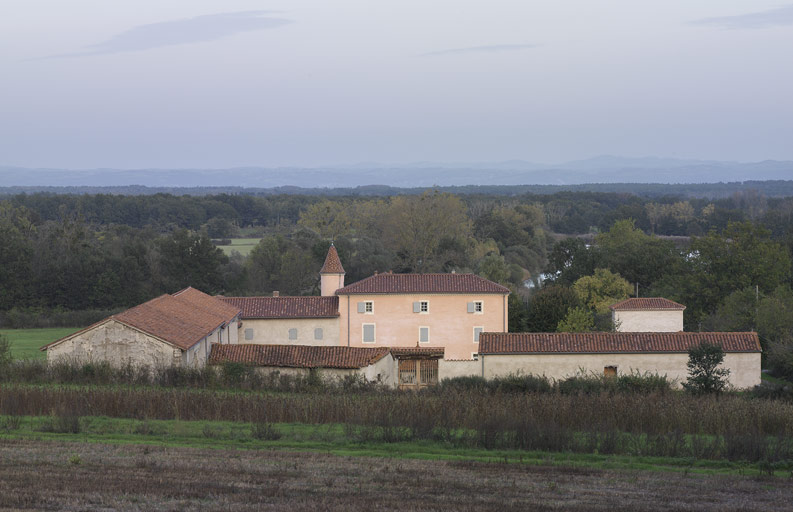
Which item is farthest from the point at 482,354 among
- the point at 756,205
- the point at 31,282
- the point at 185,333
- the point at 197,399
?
the point at 756,205

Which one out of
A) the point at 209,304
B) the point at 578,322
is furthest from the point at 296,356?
the point at 578,322

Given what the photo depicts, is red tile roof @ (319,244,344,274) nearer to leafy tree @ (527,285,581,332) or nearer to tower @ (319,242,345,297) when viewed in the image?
tower @ (319,242,345,297)

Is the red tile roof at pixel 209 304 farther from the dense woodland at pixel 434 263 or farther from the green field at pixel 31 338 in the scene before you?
the dense woodland at pixel 434 263

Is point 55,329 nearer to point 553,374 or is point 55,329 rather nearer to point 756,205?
point 553,374

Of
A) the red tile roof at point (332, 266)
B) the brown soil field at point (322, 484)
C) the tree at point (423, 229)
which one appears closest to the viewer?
the brown soil field at point (322, 484)

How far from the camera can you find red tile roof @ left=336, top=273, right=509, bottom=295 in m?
43.5

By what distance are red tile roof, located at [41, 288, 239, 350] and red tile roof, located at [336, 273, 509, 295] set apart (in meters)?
6.52

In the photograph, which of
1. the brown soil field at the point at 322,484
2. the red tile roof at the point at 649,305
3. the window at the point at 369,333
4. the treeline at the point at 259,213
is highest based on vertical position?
the treeline at the point at 259,213

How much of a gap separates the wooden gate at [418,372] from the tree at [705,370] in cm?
972

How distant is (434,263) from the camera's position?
79.4m

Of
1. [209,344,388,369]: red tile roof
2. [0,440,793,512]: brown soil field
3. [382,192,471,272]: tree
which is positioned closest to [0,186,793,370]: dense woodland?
[382,192,471,272]: tree

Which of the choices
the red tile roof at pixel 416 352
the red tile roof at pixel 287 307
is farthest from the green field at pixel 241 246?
the red tile roof at pixel 416 352

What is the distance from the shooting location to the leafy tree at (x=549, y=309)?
48.2 metres

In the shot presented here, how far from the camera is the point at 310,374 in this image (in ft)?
92.9
